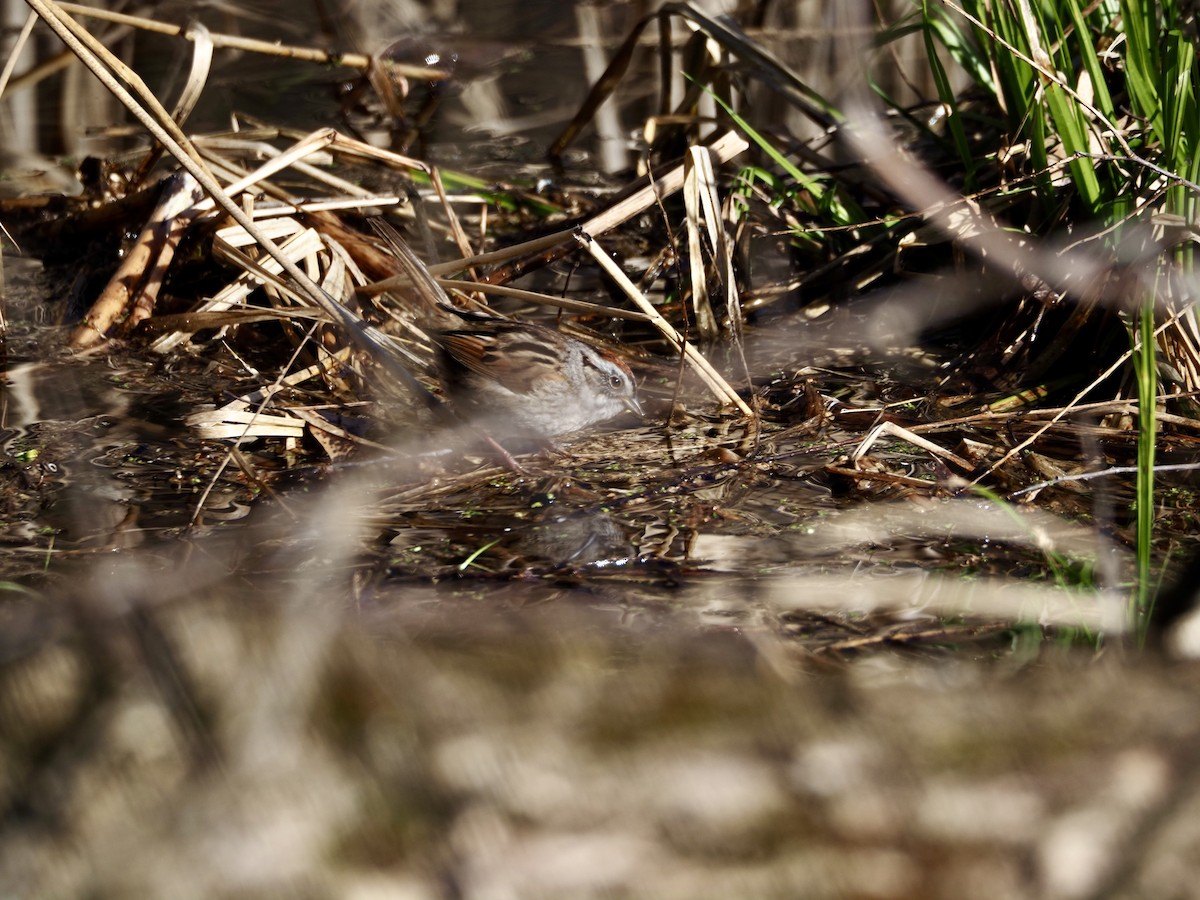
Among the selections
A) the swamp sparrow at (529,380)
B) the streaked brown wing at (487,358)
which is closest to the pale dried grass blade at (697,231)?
the swamp sparrow at (529,380)

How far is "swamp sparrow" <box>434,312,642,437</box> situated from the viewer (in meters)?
3.41

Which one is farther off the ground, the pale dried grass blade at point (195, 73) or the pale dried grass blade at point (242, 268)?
the pale dried grass blade at point (195, 73)

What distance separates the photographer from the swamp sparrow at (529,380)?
3412 mm

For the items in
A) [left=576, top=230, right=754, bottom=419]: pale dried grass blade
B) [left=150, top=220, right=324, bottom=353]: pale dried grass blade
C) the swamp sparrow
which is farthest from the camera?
[left=150, top=220, right=324, bottom=353]: pale dried grass blade

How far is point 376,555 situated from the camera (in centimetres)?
260

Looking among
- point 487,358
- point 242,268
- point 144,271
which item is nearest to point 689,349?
point 487,358

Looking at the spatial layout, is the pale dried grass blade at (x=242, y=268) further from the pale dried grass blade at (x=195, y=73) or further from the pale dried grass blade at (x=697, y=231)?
the pale dried grass blade at (x=697, y=231)

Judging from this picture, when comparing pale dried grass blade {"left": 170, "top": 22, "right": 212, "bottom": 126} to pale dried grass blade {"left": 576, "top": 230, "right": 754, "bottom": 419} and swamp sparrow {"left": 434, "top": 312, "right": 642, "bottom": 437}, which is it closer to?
swamp sparrow {"left": 434, "top": 312, "right": 642, "bottom": 437}

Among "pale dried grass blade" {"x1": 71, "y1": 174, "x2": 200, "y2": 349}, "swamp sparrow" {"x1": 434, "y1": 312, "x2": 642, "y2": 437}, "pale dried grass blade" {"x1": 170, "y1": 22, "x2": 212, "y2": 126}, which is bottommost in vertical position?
"swamp sparrow" {"x1": 434, "y1": 312, "x2": 642, "y2": 437}

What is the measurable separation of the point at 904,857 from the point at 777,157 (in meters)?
2.82

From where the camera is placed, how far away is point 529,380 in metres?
3.42

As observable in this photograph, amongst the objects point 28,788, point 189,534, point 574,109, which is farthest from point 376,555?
point 574,109

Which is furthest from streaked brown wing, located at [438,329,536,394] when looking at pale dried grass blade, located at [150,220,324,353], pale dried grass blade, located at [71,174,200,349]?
pale dried grass blade, located at [71,174,200,349]

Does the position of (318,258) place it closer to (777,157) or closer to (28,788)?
(777,157)
